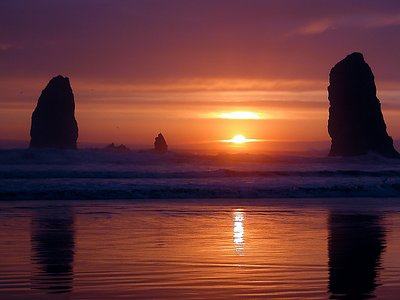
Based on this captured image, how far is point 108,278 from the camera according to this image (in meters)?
13.4

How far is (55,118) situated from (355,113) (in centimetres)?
3199

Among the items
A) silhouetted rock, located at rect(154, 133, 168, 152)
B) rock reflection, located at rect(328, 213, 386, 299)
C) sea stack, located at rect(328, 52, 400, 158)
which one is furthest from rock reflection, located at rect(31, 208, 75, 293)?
silhouetted rock, located at rect(154, 133, 168, 152)

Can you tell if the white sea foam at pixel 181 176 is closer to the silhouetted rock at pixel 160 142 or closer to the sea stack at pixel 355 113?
the sea stack at pixel 355 113

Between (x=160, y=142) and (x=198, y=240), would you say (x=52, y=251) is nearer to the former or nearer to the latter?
(x=198, y=240)

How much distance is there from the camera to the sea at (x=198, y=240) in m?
12.7

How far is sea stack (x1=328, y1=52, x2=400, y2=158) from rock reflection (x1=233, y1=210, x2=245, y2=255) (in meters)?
52.5

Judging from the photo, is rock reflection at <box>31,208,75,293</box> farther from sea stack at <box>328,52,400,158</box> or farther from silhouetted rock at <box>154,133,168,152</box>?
silhouetted rock at <box>154,133,168,152</box>

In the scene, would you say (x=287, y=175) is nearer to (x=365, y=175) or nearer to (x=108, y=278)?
(x=365, y=175)

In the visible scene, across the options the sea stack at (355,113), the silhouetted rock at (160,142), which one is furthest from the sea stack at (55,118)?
the sea stack at (355,113)

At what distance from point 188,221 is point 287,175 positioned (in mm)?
29710

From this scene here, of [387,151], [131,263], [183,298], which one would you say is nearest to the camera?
[183,298]

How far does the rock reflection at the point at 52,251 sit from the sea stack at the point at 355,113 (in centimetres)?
5653

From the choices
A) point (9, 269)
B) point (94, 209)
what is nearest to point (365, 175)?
point (94, 209)

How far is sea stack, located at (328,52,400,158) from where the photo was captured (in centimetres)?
7906
